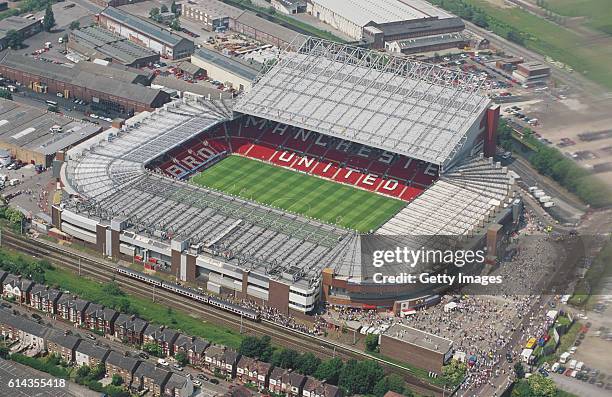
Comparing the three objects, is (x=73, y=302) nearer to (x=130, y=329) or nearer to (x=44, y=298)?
(x=44, y=298)

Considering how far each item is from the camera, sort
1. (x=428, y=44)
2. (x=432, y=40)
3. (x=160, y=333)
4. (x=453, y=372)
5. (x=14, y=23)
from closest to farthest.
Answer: (x=453, y=372) < (x=160, y=333) < (x=14, y=23) < (x=428, y=44) < (x=432, y=40)

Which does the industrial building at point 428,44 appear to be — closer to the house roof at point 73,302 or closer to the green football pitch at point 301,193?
the green football pitch at point 301,193

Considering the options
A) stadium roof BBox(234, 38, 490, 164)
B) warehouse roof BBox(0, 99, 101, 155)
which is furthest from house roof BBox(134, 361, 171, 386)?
warehouse roof BBox(0, 99, 101, 155)

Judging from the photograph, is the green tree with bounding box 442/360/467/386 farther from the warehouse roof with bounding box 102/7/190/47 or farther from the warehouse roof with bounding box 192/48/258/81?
the warehouse roof with bounding box 102/7/190/47

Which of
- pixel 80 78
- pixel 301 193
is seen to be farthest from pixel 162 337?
pixel 80 78

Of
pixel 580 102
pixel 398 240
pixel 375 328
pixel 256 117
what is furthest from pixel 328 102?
pixel 580 102

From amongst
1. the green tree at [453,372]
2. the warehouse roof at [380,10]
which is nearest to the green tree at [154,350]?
the green tree at [453,372]

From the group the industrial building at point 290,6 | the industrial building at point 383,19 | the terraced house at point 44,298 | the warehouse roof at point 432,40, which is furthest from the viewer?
the industrial building at point 290,6
